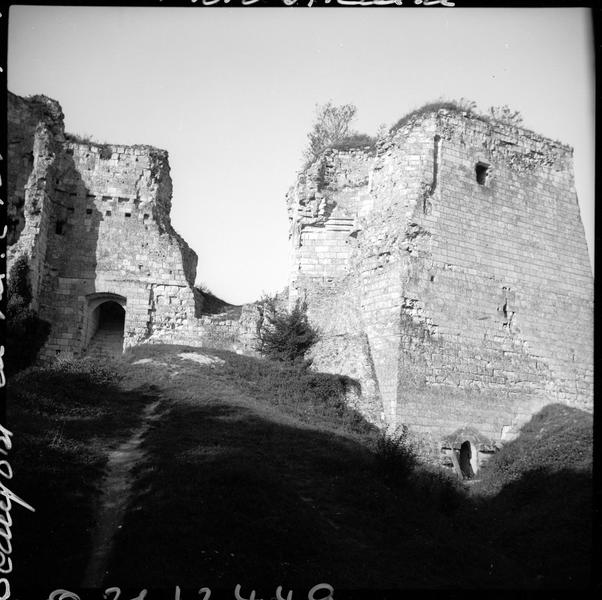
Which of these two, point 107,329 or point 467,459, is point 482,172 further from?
point 107,329

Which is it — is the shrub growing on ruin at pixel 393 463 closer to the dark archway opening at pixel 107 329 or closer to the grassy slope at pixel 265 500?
the grassy slope at pixel 265 500

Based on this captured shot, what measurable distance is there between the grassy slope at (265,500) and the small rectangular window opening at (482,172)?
692cm

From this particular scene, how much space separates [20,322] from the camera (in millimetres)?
18859

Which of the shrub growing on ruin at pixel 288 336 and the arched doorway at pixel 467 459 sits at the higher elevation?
the shrub growing on ruin at pixel 288 336

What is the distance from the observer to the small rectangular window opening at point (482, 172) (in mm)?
18438

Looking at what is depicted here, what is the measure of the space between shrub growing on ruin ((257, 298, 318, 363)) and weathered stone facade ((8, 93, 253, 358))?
3.46 ft

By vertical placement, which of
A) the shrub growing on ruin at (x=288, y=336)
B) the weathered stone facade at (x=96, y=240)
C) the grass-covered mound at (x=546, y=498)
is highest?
the weathered stone facade at (x=96, y=240)

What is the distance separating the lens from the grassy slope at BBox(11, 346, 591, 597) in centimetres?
781

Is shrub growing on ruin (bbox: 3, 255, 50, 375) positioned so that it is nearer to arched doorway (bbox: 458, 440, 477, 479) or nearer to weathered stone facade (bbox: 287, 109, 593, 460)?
weathered stone facade (bbox: 287, 109, 593, 460)

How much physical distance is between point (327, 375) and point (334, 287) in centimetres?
351

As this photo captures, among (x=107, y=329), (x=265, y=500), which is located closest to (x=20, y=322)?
(x=107, y=329)

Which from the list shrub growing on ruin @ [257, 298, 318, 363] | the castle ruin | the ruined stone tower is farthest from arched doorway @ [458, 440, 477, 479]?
the ruined stone tower

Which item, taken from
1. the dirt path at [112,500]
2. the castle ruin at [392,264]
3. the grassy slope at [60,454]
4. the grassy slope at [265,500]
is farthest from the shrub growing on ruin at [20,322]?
the dirt path at [112,500]

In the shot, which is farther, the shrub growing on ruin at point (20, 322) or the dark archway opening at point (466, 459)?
the shrub growing on ruin at point (20, 322)
